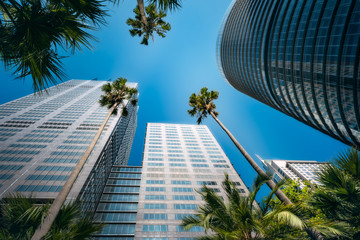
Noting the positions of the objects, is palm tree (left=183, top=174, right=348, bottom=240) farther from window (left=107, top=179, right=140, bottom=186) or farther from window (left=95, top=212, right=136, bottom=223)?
window (left=107, top=179, right=140, bottom=186)

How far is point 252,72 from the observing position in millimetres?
48500

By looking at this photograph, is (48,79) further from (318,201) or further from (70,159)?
(70,159)

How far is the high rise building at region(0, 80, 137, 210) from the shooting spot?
36.3 meters

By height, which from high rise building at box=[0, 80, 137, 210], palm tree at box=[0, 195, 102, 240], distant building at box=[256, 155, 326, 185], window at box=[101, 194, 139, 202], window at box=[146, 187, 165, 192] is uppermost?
palm tree at box=[0, 195, 102, 240]

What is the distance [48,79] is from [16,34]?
1.31 meters

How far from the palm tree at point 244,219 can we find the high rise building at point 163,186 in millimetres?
21357

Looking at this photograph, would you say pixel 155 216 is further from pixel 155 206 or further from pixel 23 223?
pixel 23 223

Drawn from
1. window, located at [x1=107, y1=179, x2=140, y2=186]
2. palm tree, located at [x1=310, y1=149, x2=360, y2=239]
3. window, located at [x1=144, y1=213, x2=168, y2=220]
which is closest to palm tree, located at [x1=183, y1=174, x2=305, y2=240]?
palm tree, located at [x1=310, y1=149, x2=360, y2=239]

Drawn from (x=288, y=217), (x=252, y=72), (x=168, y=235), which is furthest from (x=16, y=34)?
(x=252, y=72)

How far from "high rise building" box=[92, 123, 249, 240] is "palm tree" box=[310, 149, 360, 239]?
74.2ft

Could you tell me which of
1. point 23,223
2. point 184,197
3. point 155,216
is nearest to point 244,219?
point 23,223

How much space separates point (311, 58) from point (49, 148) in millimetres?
71569

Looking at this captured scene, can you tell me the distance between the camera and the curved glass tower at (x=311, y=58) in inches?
901

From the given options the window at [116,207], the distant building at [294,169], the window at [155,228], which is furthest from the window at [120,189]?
the distant building at [294,169]
